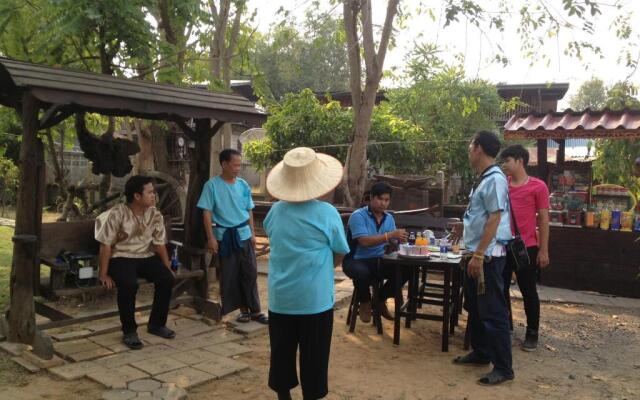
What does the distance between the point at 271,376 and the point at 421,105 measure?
575 inches

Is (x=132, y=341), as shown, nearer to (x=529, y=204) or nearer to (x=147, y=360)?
(x=147, y=360)

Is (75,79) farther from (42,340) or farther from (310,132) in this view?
(310,132)

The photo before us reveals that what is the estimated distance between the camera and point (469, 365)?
4.64 meters

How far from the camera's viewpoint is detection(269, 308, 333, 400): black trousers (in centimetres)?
322

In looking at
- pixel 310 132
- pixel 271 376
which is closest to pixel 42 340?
pixel 271 376

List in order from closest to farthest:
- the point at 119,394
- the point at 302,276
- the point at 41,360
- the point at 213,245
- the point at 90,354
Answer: the point at 302,276 → the point at 119,394 → the point at 41,360 → the point at 90,354 → the point at 213,245

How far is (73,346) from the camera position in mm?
4785

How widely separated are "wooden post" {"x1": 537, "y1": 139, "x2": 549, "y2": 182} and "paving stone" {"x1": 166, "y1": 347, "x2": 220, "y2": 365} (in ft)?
20.2

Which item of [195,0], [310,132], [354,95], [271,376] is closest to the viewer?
[271,376]

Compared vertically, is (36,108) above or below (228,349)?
above

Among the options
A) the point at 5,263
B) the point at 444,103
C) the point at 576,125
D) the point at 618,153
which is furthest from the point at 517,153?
the point at 444,103

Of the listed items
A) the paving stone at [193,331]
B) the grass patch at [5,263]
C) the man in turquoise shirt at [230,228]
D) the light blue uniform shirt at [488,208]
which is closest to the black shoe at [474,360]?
the light blue uniform shirt at [488,208]

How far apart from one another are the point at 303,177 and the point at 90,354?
2.66 m

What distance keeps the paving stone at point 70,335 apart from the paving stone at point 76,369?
1.91 feet
